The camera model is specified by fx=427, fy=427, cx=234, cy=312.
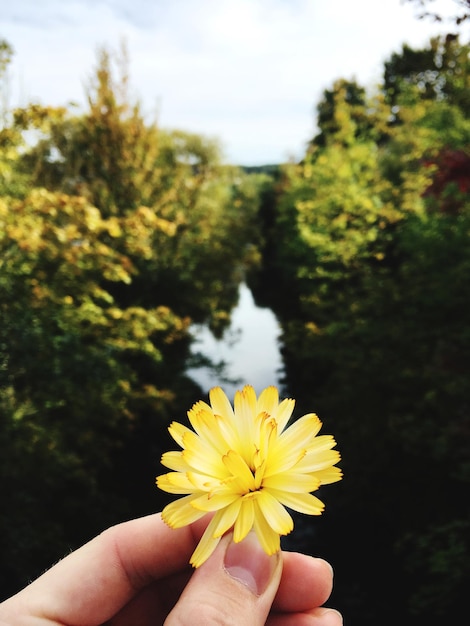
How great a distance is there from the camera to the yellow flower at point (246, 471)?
3.34 feet

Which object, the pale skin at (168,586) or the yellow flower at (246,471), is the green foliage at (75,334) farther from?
the yellow flower at (246,471)

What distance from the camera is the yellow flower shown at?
1.02m

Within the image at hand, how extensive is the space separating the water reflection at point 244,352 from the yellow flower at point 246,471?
10930mm

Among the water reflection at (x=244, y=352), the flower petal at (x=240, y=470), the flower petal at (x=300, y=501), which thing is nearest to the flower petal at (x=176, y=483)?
the flower petal at (x=240, y=470)

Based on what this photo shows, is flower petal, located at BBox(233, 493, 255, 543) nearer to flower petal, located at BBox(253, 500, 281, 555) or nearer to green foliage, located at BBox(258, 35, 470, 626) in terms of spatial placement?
flower petal, located at BBox(253, 500, 281, 555)

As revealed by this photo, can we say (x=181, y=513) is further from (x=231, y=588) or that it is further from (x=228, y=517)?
(x=231, y=588)

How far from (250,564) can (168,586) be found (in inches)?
26.2

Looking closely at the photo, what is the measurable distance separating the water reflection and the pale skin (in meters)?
10.5

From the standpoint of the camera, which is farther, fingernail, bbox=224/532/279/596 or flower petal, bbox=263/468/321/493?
fingernail, bbox=224/532/279/596

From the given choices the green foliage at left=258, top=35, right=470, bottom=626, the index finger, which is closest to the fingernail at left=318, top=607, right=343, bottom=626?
the index finger

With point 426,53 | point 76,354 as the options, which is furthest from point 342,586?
point 426,53

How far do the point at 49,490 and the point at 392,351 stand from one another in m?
5.30

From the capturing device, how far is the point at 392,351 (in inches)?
263

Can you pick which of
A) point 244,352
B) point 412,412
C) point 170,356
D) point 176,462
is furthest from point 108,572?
point 244,352
